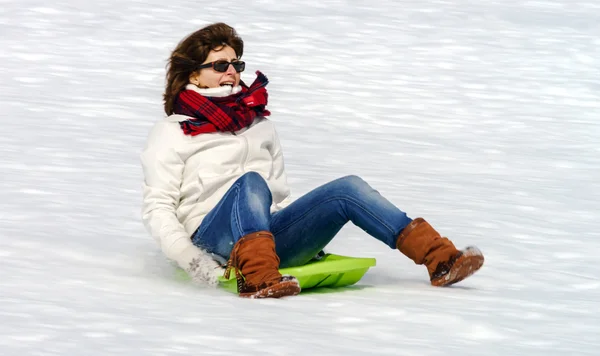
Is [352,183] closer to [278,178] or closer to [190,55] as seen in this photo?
[278,178]

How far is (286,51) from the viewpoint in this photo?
10398mm

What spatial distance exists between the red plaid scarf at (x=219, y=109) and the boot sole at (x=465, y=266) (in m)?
0.93

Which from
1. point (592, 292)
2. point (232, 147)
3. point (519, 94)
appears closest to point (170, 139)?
point (232, 147)

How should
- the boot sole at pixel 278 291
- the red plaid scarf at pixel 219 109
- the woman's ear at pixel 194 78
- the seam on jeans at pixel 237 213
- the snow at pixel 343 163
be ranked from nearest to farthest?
the snow at pixel 343 163 < the boot sole at pixel 278 291 < the seam on jeans at pixel 237 213 < the red plaid scarf at pixel 219 109 < the woman's ear at pixel 194 78

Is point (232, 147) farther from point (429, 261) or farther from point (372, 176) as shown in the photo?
point (372, 176)

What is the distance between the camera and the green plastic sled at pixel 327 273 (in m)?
3.87

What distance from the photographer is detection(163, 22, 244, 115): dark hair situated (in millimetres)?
4176

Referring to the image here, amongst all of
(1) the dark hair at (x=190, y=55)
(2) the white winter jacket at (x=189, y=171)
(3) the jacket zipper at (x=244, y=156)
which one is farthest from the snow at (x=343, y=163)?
(1) the dark hair at (x=190, y=55)

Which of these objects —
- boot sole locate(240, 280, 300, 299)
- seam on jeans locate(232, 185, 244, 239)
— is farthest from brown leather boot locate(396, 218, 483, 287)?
seam on jeans locate(232, 185, 244, 239)

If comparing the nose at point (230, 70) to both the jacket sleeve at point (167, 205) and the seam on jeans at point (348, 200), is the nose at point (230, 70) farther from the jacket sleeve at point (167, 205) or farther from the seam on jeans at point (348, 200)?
the seam on jeans at point (348, 200)

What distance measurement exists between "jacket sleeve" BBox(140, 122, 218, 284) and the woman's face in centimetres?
22

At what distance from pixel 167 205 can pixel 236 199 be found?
29 cm

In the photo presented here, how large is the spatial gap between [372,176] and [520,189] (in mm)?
872

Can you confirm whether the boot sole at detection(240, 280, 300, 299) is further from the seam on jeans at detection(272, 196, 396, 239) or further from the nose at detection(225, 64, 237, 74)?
the nose at detection(225, 64, 237, 74)
